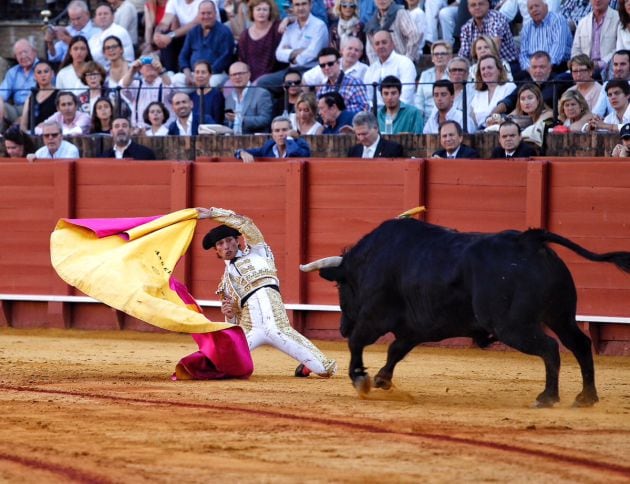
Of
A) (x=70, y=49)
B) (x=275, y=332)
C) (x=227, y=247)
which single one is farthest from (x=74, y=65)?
(x=275, y=332)

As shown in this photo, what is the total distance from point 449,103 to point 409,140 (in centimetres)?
44

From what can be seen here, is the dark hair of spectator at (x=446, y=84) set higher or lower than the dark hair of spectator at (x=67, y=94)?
higher

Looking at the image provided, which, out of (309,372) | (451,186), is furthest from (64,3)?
(309,372)

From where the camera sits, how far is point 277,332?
8438 millimetres

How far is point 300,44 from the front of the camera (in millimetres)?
12898

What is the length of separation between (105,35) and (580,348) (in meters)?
8.31

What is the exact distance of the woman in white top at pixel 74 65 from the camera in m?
13.8

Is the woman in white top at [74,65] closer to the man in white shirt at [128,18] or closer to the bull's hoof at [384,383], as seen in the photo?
the man in white shirt at [128,18]

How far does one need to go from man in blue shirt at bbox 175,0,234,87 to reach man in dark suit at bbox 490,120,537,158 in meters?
3.34

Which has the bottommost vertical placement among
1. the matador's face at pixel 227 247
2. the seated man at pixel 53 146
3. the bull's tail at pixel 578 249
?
the matador's face at pixel 227 247

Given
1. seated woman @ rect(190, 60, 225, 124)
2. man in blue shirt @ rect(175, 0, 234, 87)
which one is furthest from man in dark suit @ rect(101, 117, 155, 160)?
man in blue shirt @ rect(175, 0, 234, 87)

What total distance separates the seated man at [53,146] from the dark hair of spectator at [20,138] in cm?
15

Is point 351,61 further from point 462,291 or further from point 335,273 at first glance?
point 462,291

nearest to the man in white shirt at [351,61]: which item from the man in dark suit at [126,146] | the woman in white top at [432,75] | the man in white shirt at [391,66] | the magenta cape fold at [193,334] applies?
the man in white shirt at [391,66]
